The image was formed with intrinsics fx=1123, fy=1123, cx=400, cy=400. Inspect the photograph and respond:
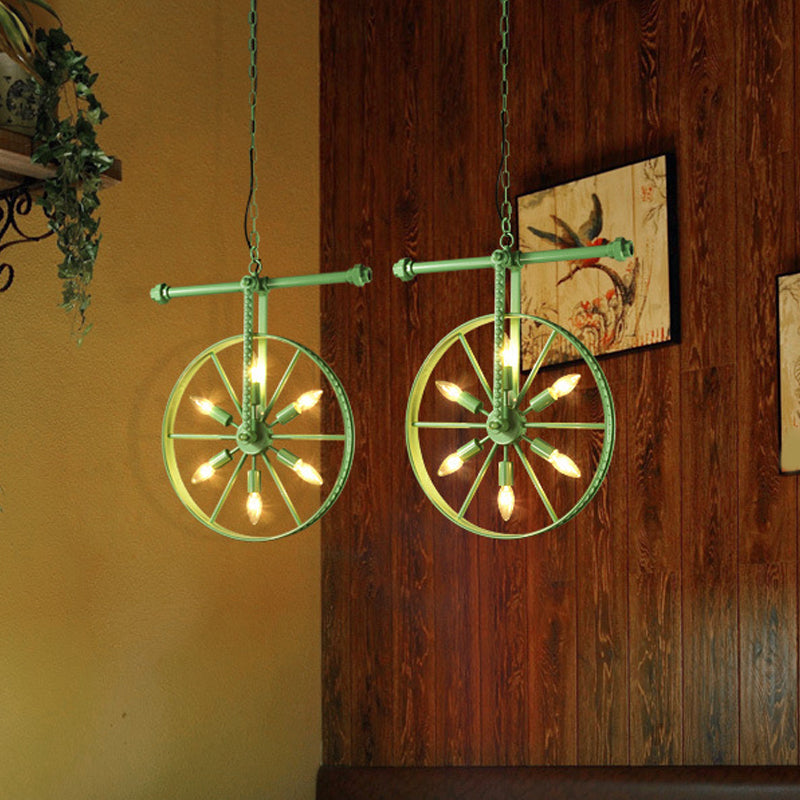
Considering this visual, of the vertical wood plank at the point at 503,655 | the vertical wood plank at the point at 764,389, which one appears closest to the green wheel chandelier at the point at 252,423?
the vertical wood plank at the point at 503,655

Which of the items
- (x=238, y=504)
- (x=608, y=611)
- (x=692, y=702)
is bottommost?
(x=692, y=702)

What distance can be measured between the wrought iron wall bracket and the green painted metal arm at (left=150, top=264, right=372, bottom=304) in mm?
311

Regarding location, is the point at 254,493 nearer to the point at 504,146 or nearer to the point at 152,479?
the point at 152,479

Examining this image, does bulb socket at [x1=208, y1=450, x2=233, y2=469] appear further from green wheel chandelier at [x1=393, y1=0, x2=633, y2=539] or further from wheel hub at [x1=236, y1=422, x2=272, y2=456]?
→ green wheel chandelier at [x1=393, y1=0, x2=633, y2=539]

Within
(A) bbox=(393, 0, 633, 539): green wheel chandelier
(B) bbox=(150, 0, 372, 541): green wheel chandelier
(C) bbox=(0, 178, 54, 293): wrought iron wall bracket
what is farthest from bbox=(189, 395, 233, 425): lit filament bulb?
(C) bbox=(0, 178, 54, 293): wrought iron wall bracket

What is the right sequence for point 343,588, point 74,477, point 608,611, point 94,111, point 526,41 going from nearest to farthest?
point 94,111, point 74,477, point 608,611, point 526,41, point 343,588

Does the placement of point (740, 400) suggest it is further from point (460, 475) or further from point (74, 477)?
point (74, 477)

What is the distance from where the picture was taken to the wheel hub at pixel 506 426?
6.63 feet

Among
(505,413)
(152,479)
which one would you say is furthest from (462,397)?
(152,479)

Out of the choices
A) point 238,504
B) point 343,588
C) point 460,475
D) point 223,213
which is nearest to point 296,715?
point 343,588

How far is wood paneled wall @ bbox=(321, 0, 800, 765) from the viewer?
2.87 meters

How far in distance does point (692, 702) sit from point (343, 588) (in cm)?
122

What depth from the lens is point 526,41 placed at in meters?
3.38

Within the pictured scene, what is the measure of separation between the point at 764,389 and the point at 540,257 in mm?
1081
